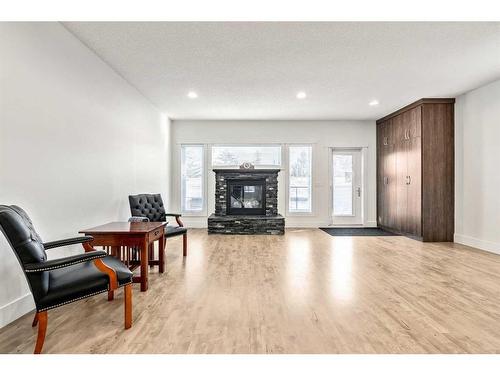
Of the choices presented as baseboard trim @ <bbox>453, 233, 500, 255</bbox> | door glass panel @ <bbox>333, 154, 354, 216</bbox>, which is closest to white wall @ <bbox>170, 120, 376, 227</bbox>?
door glass panel @ <bbox>333, 154, 354, 216</bbox>

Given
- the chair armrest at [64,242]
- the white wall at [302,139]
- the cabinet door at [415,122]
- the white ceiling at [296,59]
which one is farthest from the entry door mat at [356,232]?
the chair armrest at [64,242]

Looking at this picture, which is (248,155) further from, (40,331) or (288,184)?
(40,331)

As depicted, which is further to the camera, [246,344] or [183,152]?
[183,152]

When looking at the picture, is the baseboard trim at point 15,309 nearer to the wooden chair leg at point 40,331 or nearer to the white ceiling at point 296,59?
the wooden chair leg at point 40,331

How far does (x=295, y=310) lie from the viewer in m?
2.51

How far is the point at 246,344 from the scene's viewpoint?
1.97m

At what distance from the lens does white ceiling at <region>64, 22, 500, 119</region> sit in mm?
3062

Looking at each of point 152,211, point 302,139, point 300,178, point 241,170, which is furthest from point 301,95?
point 152,211

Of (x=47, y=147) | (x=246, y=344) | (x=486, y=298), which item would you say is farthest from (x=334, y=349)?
(x=47, y=147)

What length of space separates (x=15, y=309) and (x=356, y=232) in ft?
20.0

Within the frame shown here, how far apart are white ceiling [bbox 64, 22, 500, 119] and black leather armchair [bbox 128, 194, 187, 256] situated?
72.1 inches

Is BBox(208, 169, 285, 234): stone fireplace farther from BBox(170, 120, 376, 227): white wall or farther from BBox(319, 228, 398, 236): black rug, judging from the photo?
BBox(319, 228, 398, 236): black rug
